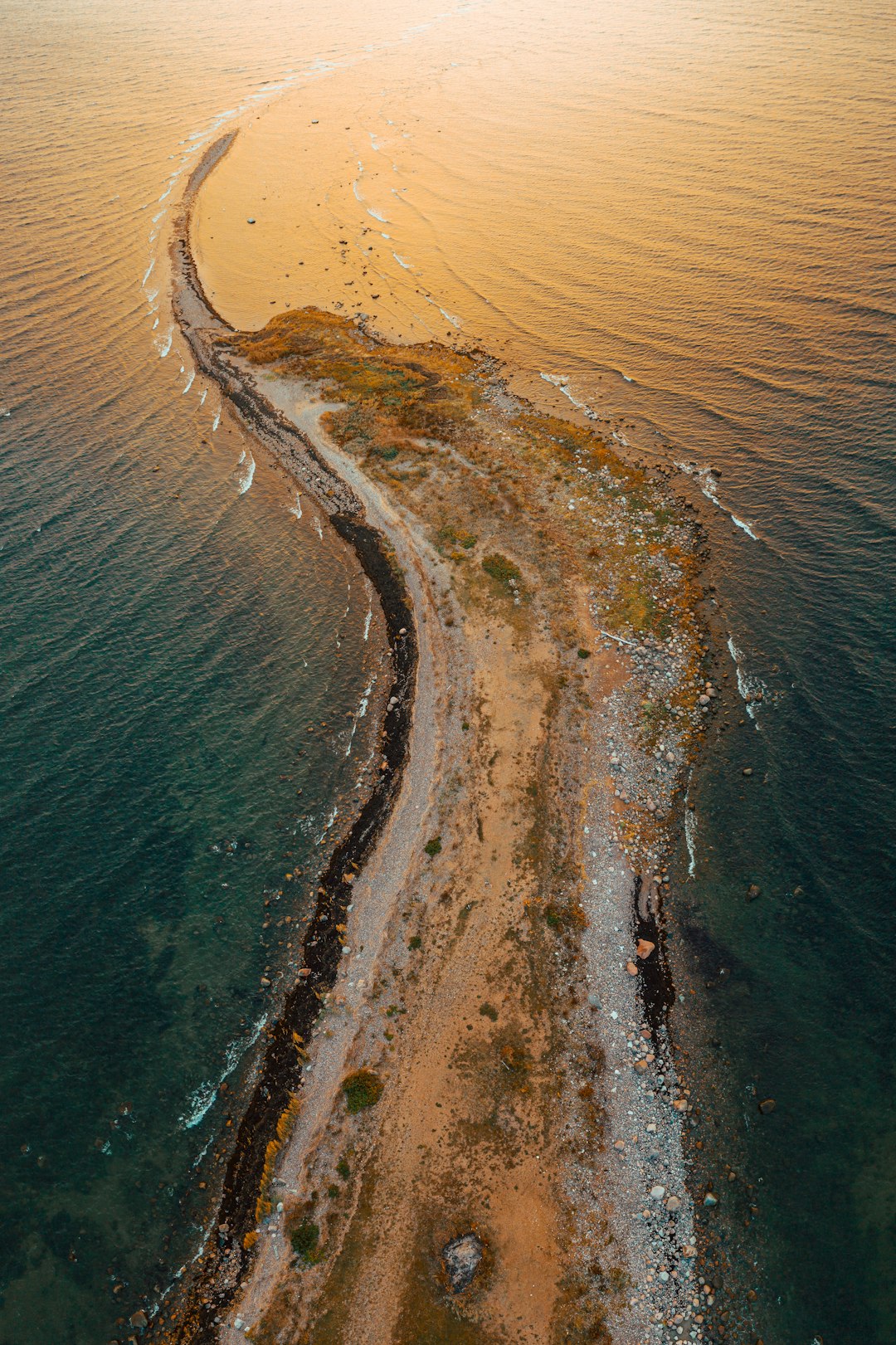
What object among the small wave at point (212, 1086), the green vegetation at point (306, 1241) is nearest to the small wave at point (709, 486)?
the small wave at point (212, 1086)

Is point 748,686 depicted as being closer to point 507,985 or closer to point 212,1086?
point 507,985

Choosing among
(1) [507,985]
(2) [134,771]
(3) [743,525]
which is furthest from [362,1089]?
(3) [743,525]

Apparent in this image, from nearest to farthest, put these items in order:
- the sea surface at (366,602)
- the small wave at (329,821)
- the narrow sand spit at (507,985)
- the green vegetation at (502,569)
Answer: the narrow sand spit at (507,985), the sea surface at (366,602), the small wave at (329,821), the green vegetation at (502,569)

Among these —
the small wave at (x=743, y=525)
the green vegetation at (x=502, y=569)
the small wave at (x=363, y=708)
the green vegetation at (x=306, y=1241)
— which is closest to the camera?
the green vegetation at (x=306, y=1241)

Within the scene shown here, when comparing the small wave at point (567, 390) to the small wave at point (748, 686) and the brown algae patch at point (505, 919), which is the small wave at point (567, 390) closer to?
the brown algae patch at point (505, 919)

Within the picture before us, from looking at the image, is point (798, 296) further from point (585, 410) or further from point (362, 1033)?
point (362, 1033)

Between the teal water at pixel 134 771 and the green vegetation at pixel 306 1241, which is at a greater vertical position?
the teal water at pixel 134 771

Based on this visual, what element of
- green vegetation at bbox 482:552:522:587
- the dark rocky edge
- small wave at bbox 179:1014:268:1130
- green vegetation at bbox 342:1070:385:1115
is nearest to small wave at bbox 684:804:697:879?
the dark rocky edge
